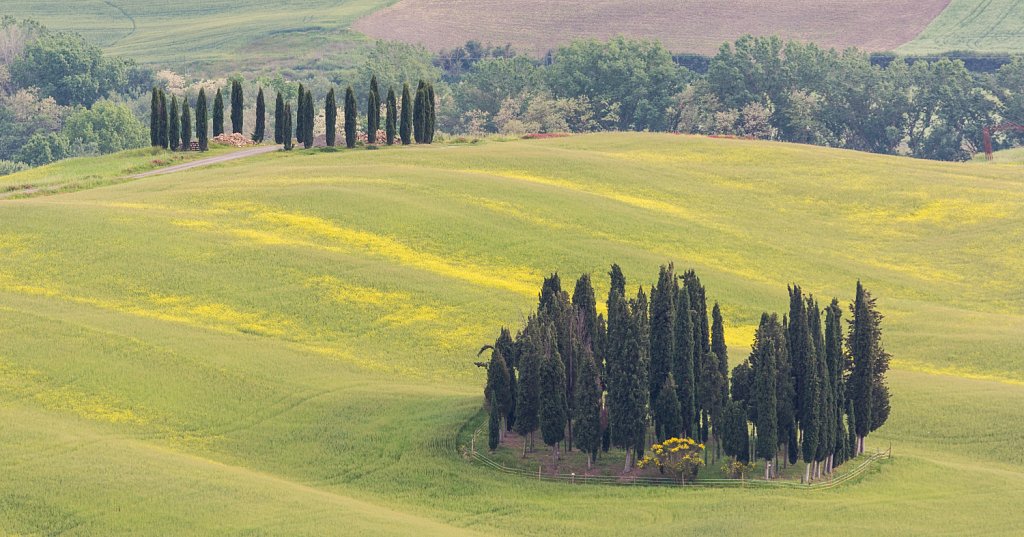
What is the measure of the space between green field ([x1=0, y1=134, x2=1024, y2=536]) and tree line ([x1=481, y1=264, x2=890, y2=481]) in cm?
286

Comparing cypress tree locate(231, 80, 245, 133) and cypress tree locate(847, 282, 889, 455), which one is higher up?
cypress tree locate(231, 80, 245, 133)

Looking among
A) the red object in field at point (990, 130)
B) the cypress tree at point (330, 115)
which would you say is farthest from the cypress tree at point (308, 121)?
the red object in field at point (990, 130)

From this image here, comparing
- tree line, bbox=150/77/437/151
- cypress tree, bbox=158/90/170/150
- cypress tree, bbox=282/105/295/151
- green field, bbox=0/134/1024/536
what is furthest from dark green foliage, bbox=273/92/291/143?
cypress tree, bbox=158/90/170/150

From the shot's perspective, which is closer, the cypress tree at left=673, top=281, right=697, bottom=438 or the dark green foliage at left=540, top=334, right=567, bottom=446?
the dark green foliage at left=540, top=334, right=567, bottom=446

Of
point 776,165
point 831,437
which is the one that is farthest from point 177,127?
point 831,437

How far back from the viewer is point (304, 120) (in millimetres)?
136750

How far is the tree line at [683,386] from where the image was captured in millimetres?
69500

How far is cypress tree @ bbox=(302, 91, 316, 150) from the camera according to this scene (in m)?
136

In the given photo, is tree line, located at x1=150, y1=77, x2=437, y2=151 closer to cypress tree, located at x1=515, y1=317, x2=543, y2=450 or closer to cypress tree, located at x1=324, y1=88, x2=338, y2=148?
cypress tree, located at x1=324, y1=88, x2=338, y2=148

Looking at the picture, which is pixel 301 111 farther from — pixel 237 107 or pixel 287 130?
pixel 237 107

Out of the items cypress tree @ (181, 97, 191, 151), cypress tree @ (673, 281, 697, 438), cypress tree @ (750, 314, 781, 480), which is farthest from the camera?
cypress tree @ (181, 97, 191, 151)

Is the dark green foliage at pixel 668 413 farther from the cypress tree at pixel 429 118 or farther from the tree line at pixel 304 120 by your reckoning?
the cypress tree at pixel 429 118

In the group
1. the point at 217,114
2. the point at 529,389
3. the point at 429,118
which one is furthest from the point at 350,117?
the point at 529,389

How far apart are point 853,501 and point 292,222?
5033 cm
